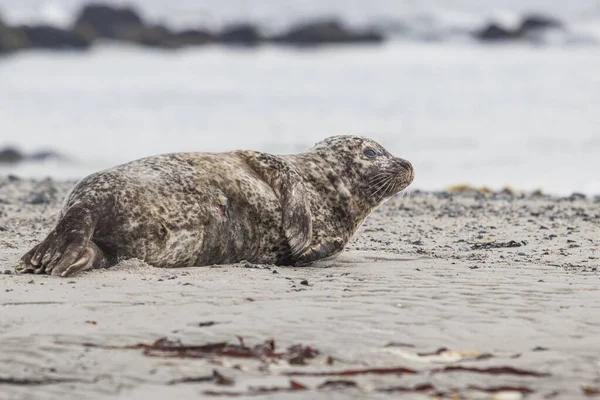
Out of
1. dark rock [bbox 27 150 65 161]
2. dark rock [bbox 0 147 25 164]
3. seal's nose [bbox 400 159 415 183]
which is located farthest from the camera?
dark rock [bbox 27 150 65 161]

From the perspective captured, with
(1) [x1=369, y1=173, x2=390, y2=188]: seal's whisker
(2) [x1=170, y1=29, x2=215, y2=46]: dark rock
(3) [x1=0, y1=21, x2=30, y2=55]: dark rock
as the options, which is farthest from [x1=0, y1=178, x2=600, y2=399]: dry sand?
(2) [x1=170, y1=29, x2=215, y2=46]: dark rock

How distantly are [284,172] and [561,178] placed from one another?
11584 millimetres

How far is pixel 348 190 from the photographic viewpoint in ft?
22.1

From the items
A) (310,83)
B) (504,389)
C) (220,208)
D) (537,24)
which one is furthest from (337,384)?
(537,24)

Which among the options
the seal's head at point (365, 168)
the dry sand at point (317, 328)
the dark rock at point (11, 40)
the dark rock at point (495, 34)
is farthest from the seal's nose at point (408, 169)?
the dark rock at point (11, 40)

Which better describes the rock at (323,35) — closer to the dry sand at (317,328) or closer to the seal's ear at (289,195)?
the seal's ear at (289,195)

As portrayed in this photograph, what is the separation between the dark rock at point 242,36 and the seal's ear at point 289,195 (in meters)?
36.2

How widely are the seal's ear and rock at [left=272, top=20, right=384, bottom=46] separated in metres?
36.6

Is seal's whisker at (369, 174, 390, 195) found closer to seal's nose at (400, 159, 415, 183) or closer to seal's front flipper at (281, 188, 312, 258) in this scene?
seal's nose at (400, 159, 415, 183)

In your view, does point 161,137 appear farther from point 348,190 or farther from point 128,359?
point 128,359

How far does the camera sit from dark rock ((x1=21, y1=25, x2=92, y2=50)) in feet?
139

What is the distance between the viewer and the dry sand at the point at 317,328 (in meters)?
3.36

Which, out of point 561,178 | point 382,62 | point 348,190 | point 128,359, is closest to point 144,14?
point 382,62

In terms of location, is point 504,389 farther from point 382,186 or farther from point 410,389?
point 382,186
